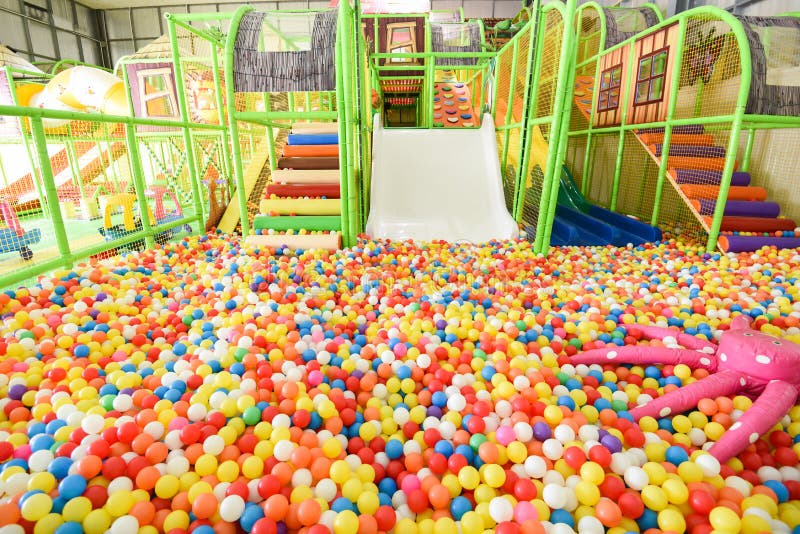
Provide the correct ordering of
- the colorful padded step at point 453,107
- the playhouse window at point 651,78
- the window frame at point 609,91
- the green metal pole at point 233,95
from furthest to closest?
the colorful padded step at point 453,107 → the window frame at point 609,91 → the playhouse window at point 651,78 → the green metal pole at point 233,95

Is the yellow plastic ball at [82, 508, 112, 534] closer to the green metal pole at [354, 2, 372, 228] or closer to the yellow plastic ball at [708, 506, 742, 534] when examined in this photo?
the yellow plastic ball at [708, 506, 742, 534]

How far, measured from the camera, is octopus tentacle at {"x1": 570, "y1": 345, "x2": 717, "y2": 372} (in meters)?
1.60

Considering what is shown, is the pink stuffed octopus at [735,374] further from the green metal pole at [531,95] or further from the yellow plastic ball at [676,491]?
the green metal pole at [531,95]

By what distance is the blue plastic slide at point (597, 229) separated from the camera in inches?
149

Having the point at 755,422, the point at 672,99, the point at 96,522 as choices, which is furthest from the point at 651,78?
the point at 96,522

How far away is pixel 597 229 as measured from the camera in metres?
4.02

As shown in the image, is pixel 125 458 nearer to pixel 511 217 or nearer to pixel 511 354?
pixel 511 354

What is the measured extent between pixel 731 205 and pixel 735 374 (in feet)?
9.22

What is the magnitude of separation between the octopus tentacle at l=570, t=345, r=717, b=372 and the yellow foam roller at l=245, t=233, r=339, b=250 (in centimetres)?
202

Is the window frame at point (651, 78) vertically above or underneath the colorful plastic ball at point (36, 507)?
above

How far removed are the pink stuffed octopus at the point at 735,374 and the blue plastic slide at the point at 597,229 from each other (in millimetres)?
2277

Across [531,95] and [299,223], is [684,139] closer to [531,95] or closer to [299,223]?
[531,95]

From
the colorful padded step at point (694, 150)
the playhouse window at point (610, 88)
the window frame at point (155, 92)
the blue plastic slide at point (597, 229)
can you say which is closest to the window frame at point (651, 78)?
the playhouse window at point (610, 88)

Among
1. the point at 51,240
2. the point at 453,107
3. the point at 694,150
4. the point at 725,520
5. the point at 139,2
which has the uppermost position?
the point at 139,2
